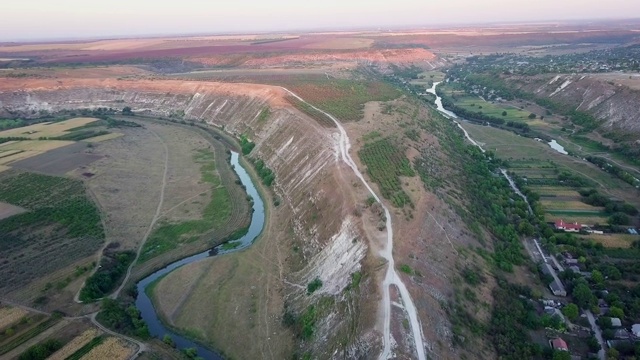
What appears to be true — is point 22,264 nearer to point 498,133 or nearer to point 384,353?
point 384,353

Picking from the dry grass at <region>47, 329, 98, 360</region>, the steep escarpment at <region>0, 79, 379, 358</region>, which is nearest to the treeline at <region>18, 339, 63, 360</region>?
the dry grass at <region>47, 329, 98, 360</region>

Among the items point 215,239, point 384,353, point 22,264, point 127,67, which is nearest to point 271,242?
point 215,239

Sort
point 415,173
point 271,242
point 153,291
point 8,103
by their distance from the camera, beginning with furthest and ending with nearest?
point 8,103
point 415,173
point 271,242
point 153,291

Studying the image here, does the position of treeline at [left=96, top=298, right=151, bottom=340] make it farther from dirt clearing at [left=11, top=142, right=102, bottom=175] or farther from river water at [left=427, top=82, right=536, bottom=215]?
river water at [left=427, top=82, right=536, bottom=215]

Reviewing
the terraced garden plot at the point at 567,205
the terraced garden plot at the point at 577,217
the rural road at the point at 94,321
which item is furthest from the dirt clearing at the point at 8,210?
the terraced garden plot at the point at 567,205

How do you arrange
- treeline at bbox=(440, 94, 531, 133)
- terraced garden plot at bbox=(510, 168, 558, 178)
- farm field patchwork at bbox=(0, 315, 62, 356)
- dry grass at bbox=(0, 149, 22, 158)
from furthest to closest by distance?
treeline at bbox=(440, 94, 531, 133), dry grass at bbox=(0, 149, 22, 158), terraced garden plot at bbox=(510, 168, 558, 178), farm field patchwork at bbox=(0, 315, 62, 356)

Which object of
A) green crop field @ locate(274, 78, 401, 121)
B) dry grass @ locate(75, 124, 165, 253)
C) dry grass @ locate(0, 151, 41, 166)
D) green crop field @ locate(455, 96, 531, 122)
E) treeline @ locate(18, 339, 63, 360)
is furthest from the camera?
green crop field @ locate(455, 96, 531, 122)

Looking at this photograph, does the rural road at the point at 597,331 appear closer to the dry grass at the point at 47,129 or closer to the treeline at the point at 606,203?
the treeline at the point at 606,203
